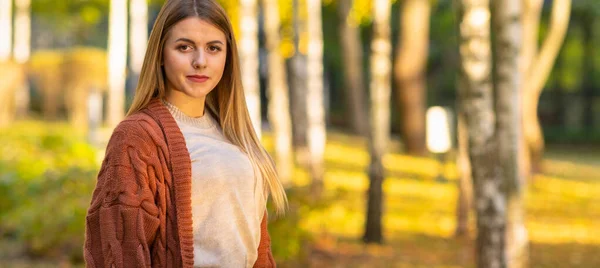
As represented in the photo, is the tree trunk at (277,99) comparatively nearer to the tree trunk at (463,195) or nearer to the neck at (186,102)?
the tree trunk at (463,195)

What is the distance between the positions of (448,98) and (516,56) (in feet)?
146

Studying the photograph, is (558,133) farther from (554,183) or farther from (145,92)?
(145,92)

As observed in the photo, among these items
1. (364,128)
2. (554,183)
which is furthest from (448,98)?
(554,183)

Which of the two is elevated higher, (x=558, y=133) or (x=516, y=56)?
(x=516, y=56)

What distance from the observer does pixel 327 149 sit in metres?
27.5

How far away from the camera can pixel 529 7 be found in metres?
20.5

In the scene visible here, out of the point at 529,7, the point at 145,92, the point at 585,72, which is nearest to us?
the point at 145,92

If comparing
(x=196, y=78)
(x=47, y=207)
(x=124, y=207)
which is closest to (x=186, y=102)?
(x=196, y=78)

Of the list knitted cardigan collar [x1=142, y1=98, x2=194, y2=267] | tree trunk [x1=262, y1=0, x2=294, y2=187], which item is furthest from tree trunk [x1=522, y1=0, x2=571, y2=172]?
knitted cardigan collar [x1=142, y1=98, x2=194, y2=267]

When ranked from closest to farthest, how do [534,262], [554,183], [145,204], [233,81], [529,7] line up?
1. [145,204]
2. [233,81]
3. [534,262]
4. [529,7]
5. [554,183]

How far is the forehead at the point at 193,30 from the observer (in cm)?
337

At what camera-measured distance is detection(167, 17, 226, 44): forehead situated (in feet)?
11.1

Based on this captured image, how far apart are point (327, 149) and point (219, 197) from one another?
2419 centimetres

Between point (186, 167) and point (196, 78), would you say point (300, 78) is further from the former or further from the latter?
point (186, 167)
